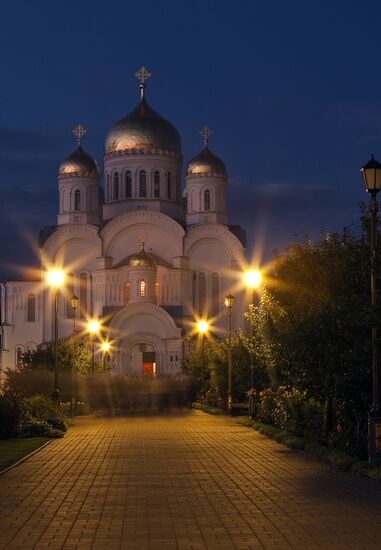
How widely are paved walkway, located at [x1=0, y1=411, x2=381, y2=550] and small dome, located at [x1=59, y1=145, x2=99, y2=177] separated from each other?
52.5m

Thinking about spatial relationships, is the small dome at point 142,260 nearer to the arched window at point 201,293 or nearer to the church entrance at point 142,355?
the arched window at point 201,293

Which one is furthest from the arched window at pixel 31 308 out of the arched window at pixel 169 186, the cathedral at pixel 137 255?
the arched window at pixel 169 186

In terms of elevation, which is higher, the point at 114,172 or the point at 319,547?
the point at 114,172

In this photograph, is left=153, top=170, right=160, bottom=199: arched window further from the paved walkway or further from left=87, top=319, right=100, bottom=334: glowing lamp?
the paved walkway

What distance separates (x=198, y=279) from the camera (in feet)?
233

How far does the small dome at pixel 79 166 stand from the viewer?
73125mm

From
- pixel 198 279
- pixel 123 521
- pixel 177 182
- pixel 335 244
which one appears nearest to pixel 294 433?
pixel 335 244

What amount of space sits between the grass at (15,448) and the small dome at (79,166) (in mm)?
49554

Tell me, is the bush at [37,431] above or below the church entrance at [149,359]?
below

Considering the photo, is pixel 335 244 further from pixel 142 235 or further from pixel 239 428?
pixel 142 235

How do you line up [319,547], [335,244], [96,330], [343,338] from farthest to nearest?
→ 1. [96,330]
2. [335,244]
3. [343,338]
4. [319,547]

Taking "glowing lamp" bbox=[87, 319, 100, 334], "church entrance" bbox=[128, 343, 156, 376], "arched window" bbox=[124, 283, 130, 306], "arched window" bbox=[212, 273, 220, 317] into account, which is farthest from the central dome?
"church entrance" bbox=[128, 343, 156, 376]

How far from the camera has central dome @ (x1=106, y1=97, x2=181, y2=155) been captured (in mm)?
73062

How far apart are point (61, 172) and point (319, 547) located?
216ft
